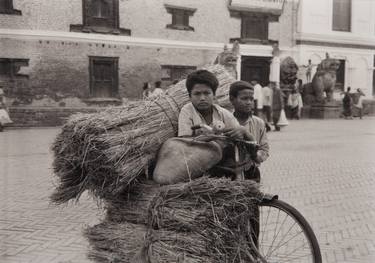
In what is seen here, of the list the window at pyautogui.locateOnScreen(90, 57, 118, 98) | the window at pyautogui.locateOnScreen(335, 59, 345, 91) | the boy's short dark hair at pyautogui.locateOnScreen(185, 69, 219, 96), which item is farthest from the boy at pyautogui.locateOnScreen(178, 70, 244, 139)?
the window at pyautogui.locateOnScreen(335, 59, 345, 91)

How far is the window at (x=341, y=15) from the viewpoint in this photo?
27641 mm

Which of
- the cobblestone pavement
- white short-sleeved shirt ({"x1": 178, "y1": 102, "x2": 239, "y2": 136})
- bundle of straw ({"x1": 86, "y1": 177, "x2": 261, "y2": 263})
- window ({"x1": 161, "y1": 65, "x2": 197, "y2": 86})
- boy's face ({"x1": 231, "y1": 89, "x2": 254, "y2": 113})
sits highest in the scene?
window ({"x1": 161, "y1": 65, "x2": 197, "y2": 86})

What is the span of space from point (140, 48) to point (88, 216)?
16.6m

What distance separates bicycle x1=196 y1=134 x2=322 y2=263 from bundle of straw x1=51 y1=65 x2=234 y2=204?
0.45 m

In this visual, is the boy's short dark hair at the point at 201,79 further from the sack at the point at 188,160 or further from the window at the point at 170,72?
the window at the point at 170,72

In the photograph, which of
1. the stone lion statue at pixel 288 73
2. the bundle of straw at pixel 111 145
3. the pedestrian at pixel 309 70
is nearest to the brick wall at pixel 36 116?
the stone lion statue at pixel 288 73

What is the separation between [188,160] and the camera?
3396mm

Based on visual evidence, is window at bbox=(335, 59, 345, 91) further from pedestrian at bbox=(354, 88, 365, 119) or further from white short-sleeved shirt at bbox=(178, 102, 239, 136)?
white short-sleeved shirt at bbox=(178, 102, 239, 136)

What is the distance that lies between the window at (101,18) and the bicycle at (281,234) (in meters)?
16.9

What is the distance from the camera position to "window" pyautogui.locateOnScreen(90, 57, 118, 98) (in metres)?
21.2

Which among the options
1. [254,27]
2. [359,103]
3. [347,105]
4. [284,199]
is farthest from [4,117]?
[359,103]

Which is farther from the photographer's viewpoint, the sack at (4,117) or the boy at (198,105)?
the sack at (4,117)

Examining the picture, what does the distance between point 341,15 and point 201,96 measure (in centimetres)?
2647

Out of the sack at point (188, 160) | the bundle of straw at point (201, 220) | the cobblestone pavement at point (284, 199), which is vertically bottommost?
the cobblestone pavement at point (284, 199)
